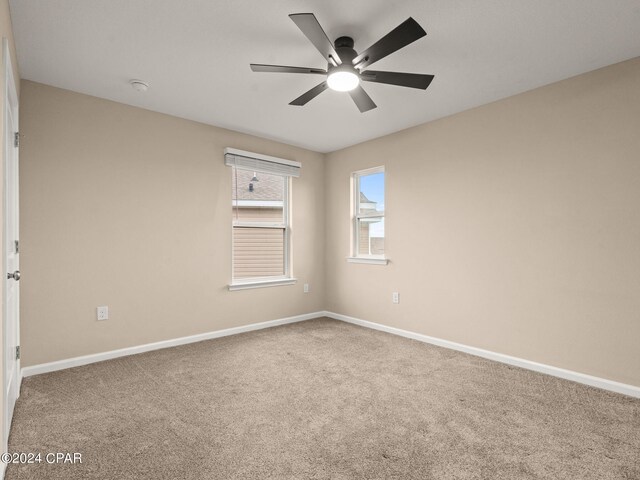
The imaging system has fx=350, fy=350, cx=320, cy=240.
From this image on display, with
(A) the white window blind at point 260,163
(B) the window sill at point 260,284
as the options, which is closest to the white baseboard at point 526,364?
(B) the window sill at point 260,284

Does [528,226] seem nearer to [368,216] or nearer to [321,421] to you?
[368,216]

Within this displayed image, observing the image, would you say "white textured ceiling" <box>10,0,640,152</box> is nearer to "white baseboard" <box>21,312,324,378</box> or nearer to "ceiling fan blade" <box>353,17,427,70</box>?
"ceiling fan blade" <box>353,17,427,70</box>

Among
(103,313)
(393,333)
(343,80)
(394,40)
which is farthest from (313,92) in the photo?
(393,333)

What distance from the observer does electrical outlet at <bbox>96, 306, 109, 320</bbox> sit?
3.19 metres

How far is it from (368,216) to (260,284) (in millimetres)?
1641

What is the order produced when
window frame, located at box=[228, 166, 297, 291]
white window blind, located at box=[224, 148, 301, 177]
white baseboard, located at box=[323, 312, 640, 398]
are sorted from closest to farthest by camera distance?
white baseboard, located at box=[323, 312, 640, 398], white window blind, located at box=[224, 148, 301, 177], window frame, located at box=[228, 166, 297, 291]

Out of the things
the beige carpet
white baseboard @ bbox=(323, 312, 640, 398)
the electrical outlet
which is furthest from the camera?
the electrical outlet

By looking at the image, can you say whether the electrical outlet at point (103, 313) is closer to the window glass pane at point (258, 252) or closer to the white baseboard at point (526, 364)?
the window glass pane at point (258, 252)

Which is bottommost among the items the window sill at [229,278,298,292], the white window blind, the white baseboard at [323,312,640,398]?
the white baseboard at [323,312,640,398]

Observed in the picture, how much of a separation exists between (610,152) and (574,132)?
303 millimetres

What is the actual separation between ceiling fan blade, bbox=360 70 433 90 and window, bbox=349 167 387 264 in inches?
80.5

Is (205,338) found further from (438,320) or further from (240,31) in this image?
(240,31)

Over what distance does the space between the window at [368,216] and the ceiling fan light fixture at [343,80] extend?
2105 millimetres

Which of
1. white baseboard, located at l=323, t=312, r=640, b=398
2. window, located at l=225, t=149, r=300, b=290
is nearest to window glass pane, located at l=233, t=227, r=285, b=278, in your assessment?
window, located at l=225, t=149, r=300, b=290
